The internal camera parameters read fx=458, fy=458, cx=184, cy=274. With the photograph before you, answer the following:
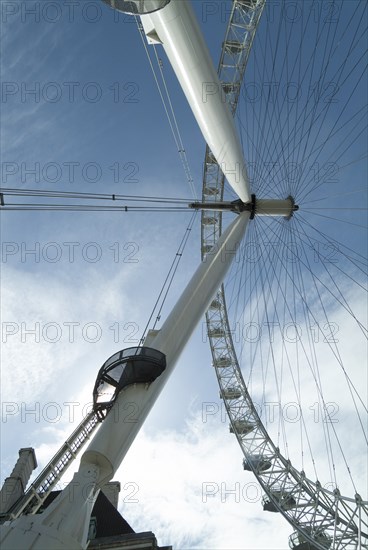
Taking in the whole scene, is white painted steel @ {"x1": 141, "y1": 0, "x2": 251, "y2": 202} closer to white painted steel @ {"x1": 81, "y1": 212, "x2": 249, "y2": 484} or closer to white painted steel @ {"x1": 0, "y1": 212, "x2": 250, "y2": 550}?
white painted steel @ {"x1": 81, "y1": 212, "x2": 249, "y2": 484}

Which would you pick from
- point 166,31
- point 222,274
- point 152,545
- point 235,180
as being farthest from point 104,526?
point 166,31

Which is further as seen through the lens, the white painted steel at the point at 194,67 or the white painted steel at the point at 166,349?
the white painted steel at the point at 194,67

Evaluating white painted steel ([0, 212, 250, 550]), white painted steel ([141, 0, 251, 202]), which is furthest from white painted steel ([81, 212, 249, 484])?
white painted steel ([141, 0, 251, 202])

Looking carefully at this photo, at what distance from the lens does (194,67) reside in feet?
28.9

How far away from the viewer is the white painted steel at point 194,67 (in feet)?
26.3

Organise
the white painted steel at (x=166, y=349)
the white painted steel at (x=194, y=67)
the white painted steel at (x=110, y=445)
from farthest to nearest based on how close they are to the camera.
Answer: the white painted steel at (x=194, y=67) < the white painted steel at (x=166, y=349) < the white painted steel at (x=110, y=445)

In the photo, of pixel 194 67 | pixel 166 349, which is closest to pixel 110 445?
pixel 166 349

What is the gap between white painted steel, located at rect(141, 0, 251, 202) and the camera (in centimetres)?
802

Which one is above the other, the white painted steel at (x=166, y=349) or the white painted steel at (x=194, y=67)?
the white painted steel at (x=194, y=67)

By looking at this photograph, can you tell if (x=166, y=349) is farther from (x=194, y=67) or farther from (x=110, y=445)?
(x=194, y=67)

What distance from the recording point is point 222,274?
11773 millimetres

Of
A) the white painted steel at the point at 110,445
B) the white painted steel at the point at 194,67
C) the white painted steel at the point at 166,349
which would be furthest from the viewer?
the white painted steel at the point at 194,67

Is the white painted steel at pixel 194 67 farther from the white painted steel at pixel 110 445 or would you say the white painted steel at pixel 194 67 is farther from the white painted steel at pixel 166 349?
the white painted steel at pixel 110 445

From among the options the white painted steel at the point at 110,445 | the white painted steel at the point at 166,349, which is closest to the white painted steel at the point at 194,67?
the white painted steel at the point at 166,349
